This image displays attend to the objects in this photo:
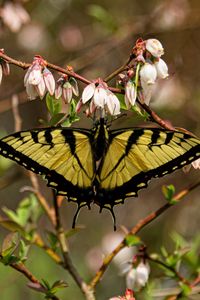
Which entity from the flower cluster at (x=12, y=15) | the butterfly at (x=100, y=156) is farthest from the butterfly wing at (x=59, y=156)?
the flower cluster at (x=12, y=15)

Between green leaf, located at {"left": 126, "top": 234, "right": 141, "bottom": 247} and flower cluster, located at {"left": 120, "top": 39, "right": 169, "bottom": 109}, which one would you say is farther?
green leaf, located at {"left": 126, "top": 234, "right": 141, "bottom": 247}

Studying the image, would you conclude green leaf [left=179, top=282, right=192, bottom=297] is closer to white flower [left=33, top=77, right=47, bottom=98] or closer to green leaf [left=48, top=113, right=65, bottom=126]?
green leaf [left=48, top=113, right=65, bottom=126]

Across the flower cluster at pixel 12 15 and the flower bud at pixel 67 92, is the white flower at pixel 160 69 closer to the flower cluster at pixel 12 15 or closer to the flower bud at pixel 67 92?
the flower bud at pixel 67 92

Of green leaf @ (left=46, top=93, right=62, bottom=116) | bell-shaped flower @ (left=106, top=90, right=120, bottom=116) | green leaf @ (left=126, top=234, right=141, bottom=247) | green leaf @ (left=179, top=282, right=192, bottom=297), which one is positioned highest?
green leaf @ (left=46, top=93, right=62, bottom=116)

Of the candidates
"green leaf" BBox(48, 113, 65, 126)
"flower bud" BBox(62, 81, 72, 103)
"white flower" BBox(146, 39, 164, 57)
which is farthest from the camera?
"green leaf" BBox(48, 113, 65, 126)

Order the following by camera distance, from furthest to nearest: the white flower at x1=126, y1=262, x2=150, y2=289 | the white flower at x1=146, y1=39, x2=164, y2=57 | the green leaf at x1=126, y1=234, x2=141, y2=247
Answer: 1. the white flower at x1=126, y1=262, x2=150, y2=289
2. the green leaf at x1=126, y1=234, x2=141, y2=247
3. the white flower at x1=146, y1=39, x2=164, y2=57

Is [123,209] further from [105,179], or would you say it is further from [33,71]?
A: [33,71]

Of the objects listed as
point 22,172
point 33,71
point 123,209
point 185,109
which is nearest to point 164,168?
point 33,71

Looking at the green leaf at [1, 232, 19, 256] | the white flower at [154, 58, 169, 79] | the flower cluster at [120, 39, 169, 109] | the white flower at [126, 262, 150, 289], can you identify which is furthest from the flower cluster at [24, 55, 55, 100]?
the white flower at [126, 262, 150, 289]
